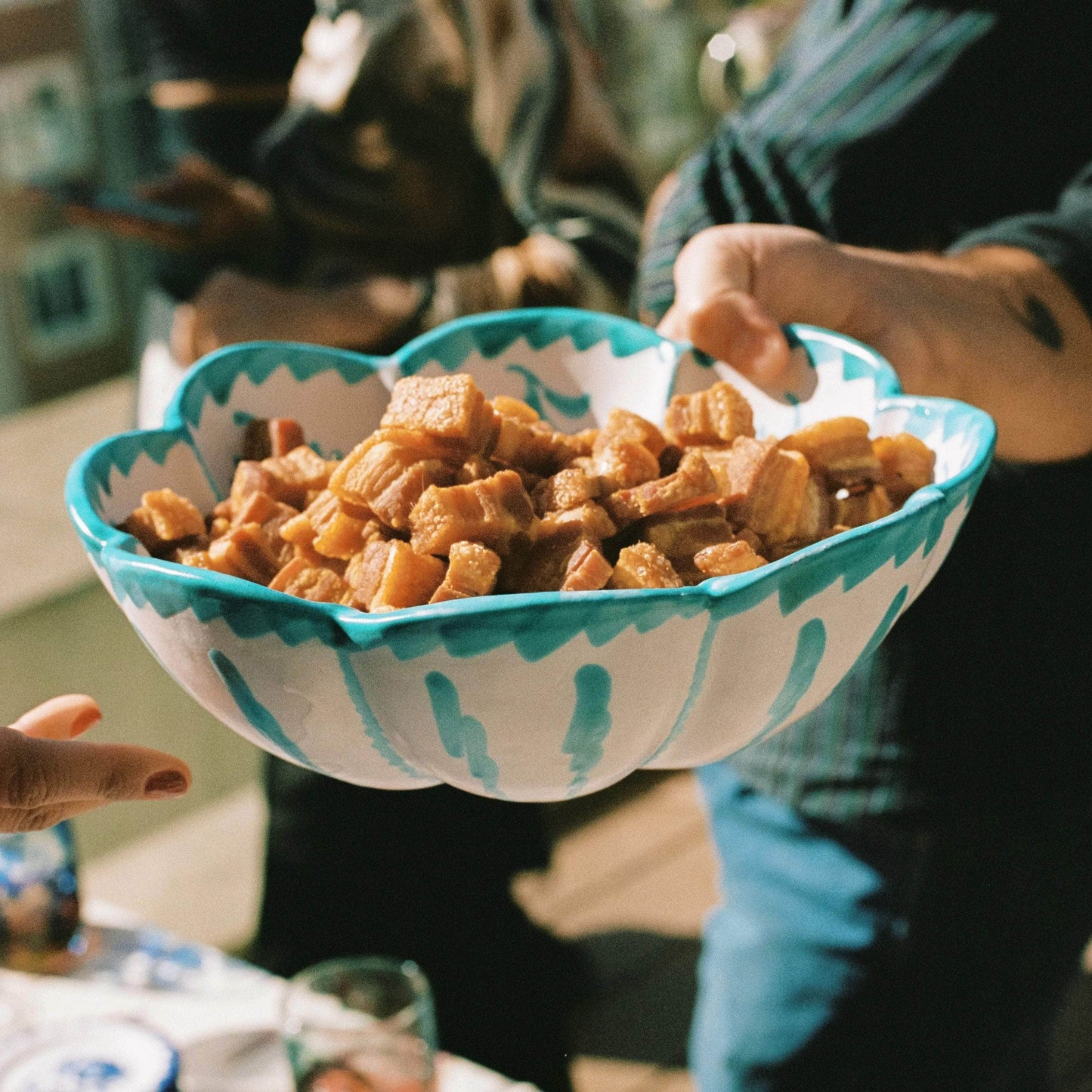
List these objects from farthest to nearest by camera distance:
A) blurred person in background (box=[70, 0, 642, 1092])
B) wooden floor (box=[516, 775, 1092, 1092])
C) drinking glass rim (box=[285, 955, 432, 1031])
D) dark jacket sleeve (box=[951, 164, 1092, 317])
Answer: wooden floor (box=[516, 775, 1092, 1092]) < blurred person in background (box=[70, 0, 642, 1092]) < drinking glass rim (box=[285, 955, 432, 1031]) < dark jacket sleeve (box=[951, 164, 1092, 317])

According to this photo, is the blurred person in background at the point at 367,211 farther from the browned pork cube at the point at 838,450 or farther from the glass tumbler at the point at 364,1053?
the browned pork cube at the point at 838,450

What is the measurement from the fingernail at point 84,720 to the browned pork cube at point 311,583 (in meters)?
0.18

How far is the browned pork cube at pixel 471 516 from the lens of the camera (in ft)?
1.49

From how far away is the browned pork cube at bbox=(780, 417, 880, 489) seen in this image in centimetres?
52

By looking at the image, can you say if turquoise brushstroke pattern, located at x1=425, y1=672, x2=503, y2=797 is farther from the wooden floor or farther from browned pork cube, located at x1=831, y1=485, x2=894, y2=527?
the wooden floor

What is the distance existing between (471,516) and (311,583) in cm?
7

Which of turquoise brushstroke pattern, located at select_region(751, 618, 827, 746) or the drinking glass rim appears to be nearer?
turquoise brushstroke pattern, located at select_region(751, 618, 827, 746)

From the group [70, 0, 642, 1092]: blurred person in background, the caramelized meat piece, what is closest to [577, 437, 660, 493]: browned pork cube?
the caramelized meat piece

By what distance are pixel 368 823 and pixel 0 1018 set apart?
0.51m

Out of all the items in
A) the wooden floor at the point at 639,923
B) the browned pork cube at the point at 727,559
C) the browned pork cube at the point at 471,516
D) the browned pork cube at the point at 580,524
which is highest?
the browned pork cube at the point at 471,516

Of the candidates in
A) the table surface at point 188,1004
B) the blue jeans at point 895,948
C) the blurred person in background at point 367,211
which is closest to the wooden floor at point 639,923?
the blurred person in background at point 367,211

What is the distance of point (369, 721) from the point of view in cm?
43

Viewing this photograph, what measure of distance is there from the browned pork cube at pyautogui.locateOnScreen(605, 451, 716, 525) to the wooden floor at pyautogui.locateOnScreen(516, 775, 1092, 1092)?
1.35 metres

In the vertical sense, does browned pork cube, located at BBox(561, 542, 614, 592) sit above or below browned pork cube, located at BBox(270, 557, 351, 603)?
above
